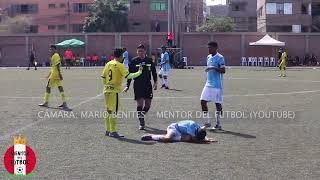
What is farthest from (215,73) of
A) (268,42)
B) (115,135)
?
(268,42)

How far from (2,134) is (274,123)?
6403 mm

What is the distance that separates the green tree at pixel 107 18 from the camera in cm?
7869

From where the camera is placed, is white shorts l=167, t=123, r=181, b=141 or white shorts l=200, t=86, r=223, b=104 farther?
white shorts l=200, t=86, r=223, b=104

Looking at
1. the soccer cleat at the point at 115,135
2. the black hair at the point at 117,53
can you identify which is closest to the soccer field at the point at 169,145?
the soccer cleat at the point at 115,135

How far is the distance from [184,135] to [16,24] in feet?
266

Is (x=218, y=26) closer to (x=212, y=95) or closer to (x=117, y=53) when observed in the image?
(x=212, y=95)

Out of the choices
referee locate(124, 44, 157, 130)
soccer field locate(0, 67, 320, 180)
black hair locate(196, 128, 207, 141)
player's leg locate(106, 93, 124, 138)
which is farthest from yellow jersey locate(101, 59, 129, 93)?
black hair locate(196, 128, 207, 141)

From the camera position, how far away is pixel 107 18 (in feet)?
259

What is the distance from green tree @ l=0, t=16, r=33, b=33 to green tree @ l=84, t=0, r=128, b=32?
14.1m

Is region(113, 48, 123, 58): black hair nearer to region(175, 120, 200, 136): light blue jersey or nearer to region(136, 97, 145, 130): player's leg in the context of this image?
region(136, 97, 145, 130): player's leg

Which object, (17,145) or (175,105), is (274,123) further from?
(17,145)

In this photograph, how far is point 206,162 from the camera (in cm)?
900

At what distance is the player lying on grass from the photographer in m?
11.0

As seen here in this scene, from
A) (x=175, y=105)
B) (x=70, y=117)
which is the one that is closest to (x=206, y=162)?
(x=70, y=117)
